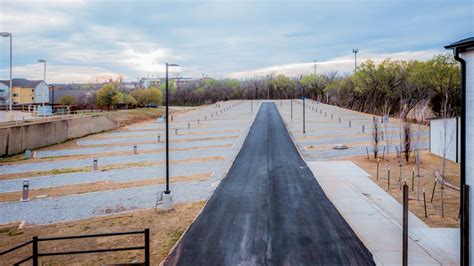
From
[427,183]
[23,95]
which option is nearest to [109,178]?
[427,183]

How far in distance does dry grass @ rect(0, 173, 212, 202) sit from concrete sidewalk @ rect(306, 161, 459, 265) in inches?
342

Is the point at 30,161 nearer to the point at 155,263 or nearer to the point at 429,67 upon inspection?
the point at 155,263

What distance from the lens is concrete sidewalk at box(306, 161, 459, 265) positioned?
11406 millimetres

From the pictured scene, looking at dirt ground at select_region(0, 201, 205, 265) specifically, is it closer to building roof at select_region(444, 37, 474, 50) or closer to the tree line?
building roof at select_region(444, 37, 474, 50)

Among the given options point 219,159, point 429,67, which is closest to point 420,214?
point 219,159

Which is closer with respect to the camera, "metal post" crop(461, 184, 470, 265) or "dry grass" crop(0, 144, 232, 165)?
"metal post" crop(461, 184, 470, 265)

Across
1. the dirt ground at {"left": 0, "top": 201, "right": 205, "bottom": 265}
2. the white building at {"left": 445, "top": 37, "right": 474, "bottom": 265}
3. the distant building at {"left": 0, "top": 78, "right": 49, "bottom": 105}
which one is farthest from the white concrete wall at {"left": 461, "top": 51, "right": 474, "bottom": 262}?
the distant building at {"left": 0, "top": 78, "right": 49, "bottom": 105}

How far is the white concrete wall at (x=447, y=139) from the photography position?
2512 cm

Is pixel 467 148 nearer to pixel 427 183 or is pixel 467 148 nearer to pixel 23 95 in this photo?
pixel 427 183

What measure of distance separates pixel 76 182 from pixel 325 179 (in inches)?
616

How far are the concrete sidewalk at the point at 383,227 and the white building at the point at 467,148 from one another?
1990 mm

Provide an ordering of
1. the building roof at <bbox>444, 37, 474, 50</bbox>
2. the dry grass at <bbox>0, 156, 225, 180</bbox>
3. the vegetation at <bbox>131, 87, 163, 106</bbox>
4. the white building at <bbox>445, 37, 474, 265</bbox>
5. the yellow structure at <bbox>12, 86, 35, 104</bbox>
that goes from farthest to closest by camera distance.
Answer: the vegetation at <bbox>131, 87, 163, 106</bbox> < the yellow structure at <bbox>12, 86, 35, 104</bbox> < the dry grass at <bbox>0, 156, 225, 180</bbox> < the white building at <bbox>445, 37, 474, 265</bbox> < the building roof at <bbox>444, 37, 474, 50</bbox>

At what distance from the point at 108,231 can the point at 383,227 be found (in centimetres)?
1045

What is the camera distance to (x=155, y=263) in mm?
11398
